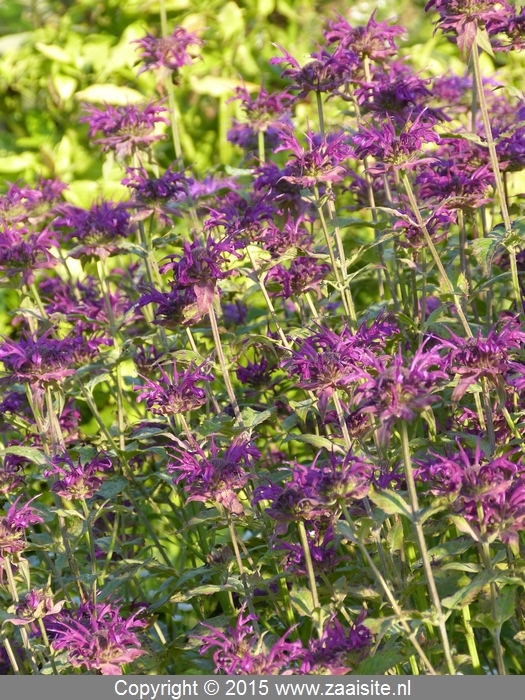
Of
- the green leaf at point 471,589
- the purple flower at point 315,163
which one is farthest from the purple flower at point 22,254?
the green leaf at point 471,589

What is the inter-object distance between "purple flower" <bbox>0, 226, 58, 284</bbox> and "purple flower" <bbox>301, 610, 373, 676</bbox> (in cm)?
130

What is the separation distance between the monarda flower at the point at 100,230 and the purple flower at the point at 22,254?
0.08m

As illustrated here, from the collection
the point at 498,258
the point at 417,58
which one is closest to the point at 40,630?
the point at 498,258

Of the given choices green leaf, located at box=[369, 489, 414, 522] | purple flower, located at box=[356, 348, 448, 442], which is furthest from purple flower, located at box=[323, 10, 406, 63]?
green leaf, located at box=[369, 489, 414, 522]

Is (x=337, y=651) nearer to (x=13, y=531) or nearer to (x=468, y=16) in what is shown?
(x=13, y=531)

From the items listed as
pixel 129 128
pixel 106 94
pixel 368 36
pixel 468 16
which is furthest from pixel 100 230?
pixel 106 94

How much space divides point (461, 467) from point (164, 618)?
5.16ft

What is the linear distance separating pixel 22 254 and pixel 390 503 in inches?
54.6

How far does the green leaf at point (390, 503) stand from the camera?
5.35ft

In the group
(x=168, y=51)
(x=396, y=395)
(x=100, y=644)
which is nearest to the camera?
(x=396, y=395)

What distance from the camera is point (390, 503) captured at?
1.65 metres

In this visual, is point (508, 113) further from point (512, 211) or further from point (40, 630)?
point (40, 630)

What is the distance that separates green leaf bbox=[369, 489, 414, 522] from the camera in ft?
5.35

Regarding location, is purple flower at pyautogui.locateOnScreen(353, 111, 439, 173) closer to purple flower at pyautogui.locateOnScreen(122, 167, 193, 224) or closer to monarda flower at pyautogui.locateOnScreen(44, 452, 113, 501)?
purple flower at pyautogui.locateOnScreen(122, 167, 193, 224)
